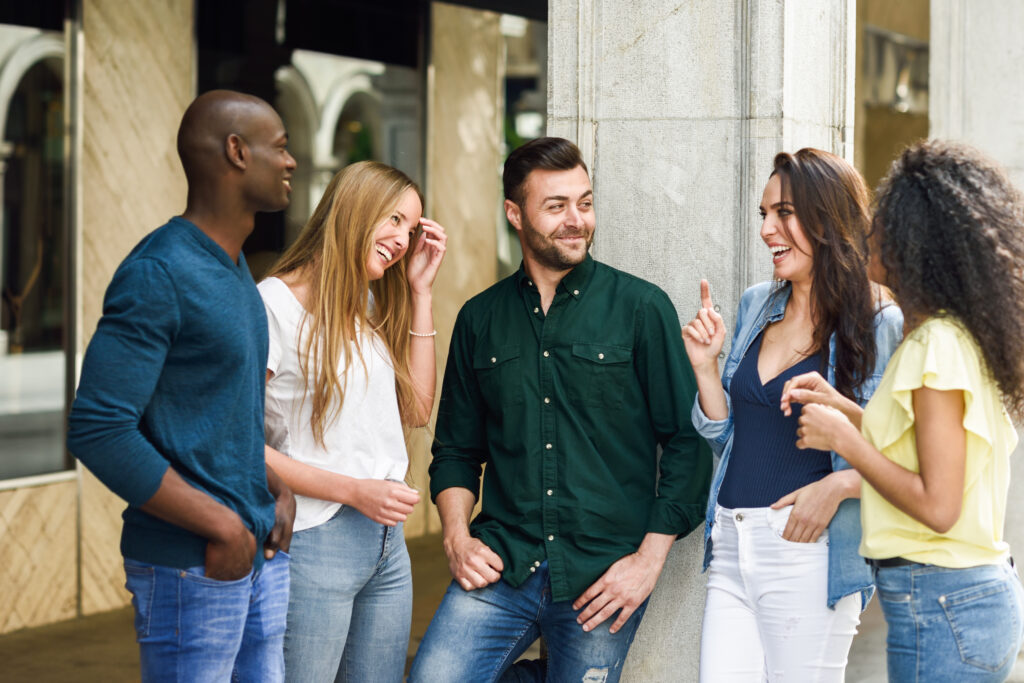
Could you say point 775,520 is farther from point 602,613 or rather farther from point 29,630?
point 29,630

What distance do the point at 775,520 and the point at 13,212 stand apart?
15.4ft

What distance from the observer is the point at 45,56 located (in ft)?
20.7

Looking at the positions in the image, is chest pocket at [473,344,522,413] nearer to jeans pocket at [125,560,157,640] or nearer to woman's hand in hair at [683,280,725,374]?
woman's hand in hair at [683,280,725,374]

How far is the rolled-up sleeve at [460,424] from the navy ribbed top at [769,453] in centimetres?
86

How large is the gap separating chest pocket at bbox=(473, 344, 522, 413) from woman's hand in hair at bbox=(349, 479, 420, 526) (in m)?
0.54

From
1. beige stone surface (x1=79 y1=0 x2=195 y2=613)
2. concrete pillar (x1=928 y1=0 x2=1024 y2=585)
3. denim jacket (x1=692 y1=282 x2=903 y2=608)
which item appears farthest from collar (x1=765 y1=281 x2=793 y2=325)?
beige stone surface (x1=79 y1=0 x2=195 y2=613)

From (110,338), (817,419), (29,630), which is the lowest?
(29,630)

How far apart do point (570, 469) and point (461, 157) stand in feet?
17.9

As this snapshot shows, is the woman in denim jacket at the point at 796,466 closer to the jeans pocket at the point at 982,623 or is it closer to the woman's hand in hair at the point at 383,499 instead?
the jeans pocket at the point at 982,623

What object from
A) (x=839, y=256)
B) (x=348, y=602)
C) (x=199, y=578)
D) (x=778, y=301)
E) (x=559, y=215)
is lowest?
(x=348, y=602)

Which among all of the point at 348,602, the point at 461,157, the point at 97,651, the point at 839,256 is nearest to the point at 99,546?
the point at 97,651

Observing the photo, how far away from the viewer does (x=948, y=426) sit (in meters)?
2.43

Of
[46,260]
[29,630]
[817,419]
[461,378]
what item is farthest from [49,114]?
[817,419]

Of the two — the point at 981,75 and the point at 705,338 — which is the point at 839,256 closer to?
the point at 705,338
